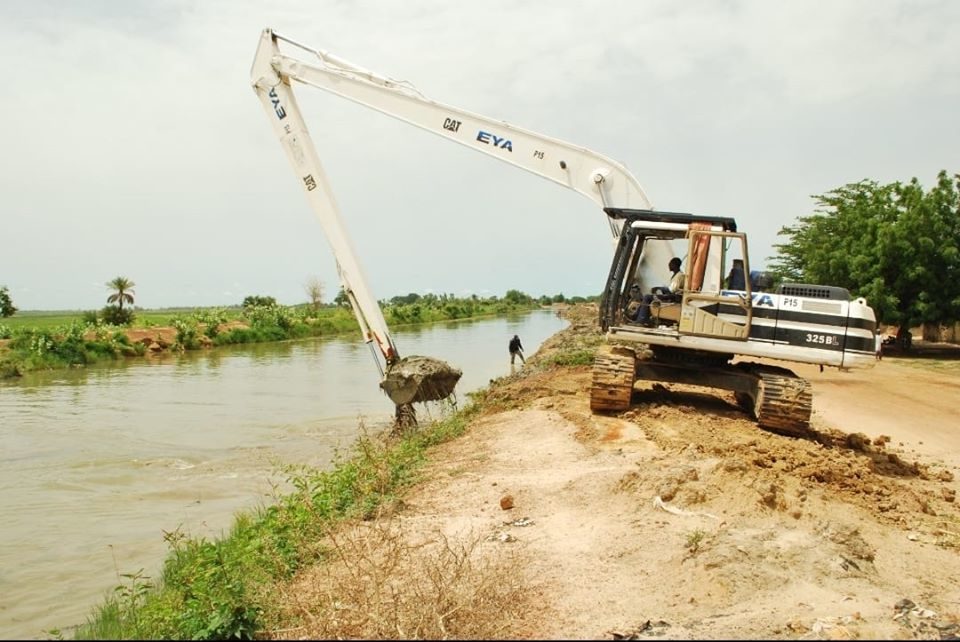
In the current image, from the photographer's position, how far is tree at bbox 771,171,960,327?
867 inches

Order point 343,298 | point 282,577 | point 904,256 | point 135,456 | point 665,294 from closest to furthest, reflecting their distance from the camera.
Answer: point 282,577 < point 665,294 < point 135,456 < point 904,256 < point 343,298

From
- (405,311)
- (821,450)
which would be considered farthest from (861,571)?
(405,311)

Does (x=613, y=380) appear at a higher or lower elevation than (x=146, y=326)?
higher

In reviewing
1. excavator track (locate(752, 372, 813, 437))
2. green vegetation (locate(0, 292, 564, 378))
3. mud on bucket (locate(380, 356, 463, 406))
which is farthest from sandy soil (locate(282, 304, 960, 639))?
green vegetation (locate(0, 292, 564, 378))

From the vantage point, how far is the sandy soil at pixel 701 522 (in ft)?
14.2

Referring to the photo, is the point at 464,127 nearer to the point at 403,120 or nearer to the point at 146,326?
the point at 403,120

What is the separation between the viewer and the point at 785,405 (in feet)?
31.1

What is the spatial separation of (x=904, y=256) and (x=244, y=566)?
2232cm

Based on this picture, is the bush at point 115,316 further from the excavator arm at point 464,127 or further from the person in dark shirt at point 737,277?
the person in dark shirt at point 737,277

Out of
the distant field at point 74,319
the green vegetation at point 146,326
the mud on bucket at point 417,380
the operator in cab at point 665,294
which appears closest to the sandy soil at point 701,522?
the operator in cab at point 665,294

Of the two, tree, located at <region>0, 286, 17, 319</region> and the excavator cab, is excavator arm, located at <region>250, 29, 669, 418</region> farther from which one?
tree, located at <region>0, 286, 17, 319</region>

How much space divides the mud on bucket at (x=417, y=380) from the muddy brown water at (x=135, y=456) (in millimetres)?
1019

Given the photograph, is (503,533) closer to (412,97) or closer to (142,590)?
(142,590)

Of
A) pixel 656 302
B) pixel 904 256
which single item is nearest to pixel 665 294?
pixel 656 302
